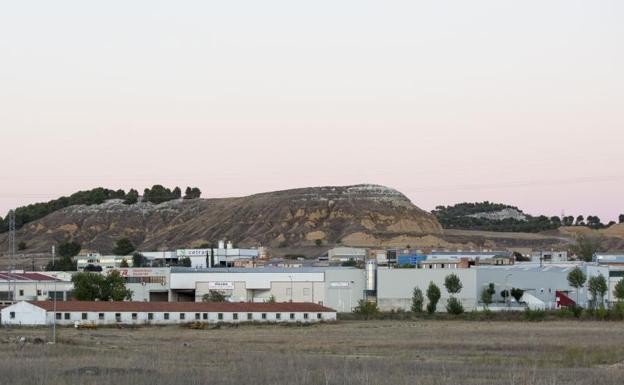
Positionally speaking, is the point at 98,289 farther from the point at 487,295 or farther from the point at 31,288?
the point at 487,295

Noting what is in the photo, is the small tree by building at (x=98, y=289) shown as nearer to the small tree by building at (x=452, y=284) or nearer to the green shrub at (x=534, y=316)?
the small tree by building at (x=452, y=284)

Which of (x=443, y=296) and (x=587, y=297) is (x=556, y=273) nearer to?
(x=587, y=297)

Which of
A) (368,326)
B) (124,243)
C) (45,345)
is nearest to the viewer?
(45,345)

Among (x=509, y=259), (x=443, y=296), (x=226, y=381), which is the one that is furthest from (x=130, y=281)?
(x=226, y=381)

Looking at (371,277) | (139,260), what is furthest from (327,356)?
(139,260)

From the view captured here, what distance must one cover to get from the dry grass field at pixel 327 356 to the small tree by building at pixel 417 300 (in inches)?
885

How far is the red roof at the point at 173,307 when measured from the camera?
79.8 meters

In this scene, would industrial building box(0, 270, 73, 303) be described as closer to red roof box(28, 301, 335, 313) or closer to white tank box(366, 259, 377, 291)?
red roof box(28, 301, 335, 313)

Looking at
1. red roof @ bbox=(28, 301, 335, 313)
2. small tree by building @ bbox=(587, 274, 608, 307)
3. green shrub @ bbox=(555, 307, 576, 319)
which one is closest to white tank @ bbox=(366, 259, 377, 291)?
red roof @ bbox=(28, 301, 335, 313)

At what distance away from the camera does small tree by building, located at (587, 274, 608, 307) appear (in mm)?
101312

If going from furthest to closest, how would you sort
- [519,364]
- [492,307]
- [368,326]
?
[492,307]
[368,326]
[519,364]

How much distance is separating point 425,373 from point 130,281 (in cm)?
8035

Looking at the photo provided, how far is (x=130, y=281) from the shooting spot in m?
112

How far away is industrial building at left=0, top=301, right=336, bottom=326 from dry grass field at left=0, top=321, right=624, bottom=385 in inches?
255
